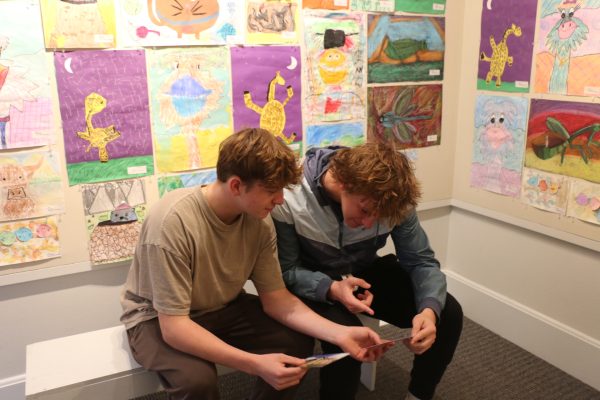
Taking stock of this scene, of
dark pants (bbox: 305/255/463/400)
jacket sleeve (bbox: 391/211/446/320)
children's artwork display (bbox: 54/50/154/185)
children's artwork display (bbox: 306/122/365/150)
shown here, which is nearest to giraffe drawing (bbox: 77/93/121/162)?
children's artwork display (bbox: 54/50/154/185)

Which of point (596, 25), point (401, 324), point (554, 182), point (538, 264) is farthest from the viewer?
point (538, 264)

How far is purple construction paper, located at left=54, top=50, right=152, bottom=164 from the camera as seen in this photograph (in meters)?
1.77

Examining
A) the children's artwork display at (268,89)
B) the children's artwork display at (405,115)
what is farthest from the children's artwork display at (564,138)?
the children's artwork display at (268,89)

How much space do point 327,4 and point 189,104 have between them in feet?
2.30

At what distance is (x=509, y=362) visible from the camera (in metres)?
2.26

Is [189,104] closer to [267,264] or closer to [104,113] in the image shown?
[104,113]

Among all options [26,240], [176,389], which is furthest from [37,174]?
[176,389]

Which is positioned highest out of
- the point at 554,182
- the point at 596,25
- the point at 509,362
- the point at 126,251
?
the point at 596,25

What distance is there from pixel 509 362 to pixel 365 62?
1410mm

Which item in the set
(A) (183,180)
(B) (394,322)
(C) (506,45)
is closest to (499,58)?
(C) (506,45)

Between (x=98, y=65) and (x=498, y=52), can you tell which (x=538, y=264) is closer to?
(x=498, y=52)

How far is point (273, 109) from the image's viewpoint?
214 cm

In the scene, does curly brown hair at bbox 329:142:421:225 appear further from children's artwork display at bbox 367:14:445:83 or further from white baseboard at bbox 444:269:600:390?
white baseboard at bbox 444:269:600:390

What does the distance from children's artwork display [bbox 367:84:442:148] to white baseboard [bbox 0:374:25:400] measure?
169 cm
